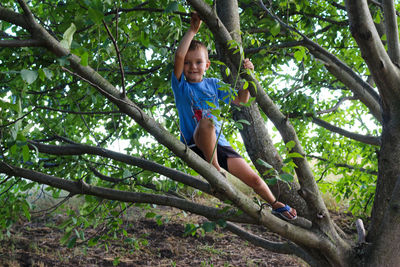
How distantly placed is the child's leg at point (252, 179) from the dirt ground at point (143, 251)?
2144mm

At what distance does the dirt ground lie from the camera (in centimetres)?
513

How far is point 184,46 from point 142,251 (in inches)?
156

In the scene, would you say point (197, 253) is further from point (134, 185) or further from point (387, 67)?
point (387, 67)

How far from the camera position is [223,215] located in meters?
2.64

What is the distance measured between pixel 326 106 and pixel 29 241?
17.4ft

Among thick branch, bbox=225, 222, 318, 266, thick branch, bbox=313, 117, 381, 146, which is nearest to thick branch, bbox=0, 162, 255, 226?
thick branch, bbox=225, 222, 318, 266

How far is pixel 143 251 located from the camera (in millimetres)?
5574

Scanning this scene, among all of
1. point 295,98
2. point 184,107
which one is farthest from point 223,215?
point 295,98

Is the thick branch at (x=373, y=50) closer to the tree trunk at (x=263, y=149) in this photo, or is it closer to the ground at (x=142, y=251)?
the tree trunk at (x=263, y=149)

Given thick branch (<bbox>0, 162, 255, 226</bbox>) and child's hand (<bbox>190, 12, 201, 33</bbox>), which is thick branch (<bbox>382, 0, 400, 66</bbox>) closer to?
child's hand (<bbox>190, 12, 201, 33</bbox>)

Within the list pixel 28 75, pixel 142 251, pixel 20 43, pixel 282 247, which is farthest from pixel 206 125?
pixel 142 251

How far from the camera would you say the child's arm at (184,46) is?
2480mm

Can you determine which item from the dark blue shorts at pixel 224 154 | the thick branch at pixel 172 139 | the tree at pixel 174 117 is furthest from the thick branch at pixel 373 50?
the dark blue shorts at pixel 224 154

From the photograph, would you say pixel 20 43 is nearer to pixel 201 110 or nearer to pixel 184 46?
pixel 184 46
